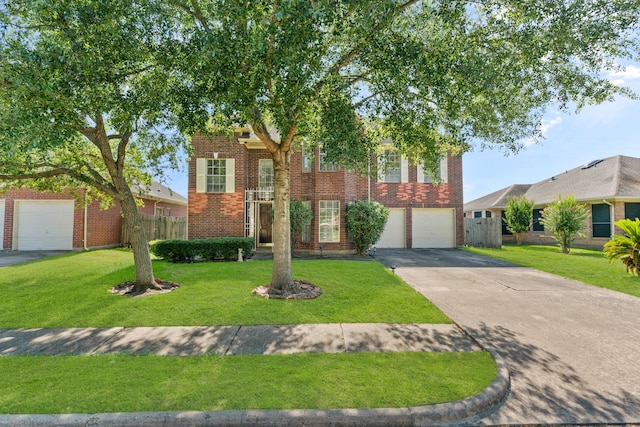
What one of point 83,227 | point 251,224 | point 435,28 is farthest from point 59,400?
point 83,227

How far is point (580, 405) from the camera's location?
311 cm

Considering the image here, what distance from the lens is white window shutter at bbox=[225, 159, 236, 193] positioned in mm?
13797

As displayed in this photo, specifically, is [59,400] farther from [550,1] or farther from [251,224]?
[251,224]

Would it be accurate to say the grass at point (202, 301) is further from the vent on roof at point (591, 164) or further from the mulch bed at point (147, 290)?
the vent on roof at point (591, 164)

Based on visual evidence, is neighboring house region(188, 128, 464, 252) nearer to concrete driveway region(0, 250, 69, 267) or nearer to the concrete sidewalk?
concrete driveway region(0, 250, 69, 267)

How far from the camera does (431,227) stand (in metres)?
17.5

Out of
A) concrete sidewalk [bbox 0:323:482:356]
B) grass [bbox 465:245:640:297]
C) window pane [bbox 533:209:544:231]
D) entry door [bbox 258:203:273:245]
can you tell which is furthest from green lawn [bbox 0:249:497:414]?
window pane [bbox 533:209:544:231]

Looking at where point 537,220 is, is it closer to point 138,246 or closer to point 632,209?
point 632,209

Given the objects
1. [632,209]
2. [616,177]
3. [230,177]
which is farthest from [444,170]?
[230,177]

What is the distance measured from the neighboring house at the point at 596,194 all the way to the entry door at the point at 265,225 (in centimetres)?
1738

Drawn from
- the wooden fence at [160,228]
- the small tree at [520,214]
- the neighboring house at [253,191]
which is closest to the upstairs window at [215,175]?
the neighboring house at [253,191]

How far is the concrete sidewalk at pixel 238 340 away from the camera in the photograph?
166 inches

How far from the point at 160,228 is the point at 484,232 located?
19415mm

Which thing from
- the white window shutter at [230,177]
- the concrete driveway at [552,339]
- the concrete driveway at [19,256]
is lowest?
the concrete driveway at [552,339]
